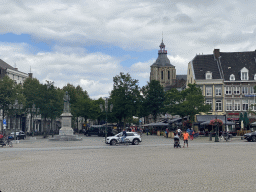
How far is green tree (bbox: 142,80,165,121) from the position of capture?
286ft

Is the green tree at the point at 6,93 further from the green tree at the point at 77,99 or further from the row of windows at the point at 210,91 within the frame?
the row of windows at the point at 210,91

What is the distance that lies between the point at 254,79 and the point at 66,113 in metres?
42.4

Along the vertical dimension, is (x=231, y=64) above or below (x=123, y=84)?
above

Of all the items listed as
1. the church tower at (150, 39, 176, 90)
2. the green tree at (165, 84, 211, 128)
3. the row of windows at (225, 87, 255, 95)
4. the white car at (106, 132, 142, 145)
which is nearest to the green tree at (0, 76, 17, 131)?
the white car at (106, 132, 142, 145)

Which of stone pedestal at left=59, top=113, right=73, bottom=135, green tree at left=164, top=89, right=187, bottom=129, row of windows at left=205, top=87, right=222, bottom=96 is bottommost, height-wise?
stone pedestal at left=59, top=113, right=73, bottom=135

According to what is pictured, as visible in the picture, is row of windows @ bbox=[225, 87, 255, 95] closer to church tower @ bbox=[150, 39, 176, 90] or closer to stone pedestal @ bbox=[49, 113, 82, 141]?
stone pedestal @ bbox=[49, 113, 82, 141]

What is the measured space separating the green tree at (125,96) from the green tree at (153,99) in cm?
1651

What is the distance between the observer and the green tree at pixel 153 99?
3430 inches

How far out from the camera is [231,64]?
3066 inches

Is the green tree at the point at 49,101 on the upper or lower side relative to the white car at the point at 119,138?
upper

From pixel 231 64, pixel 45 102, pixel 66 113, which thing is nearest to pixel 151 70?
pixel 231 64

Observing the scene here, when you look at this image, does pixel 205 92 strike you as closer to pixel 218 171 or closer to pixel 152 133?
pixel 152 133

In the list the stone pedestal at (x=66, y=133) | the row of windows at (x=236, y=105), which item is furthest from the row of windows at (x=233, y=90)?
Result: the stone pedestal at (x=66, y=133)

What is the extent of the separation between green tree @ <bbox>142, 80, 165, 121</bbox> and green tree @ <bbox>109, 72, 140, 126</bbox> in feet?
54.2
